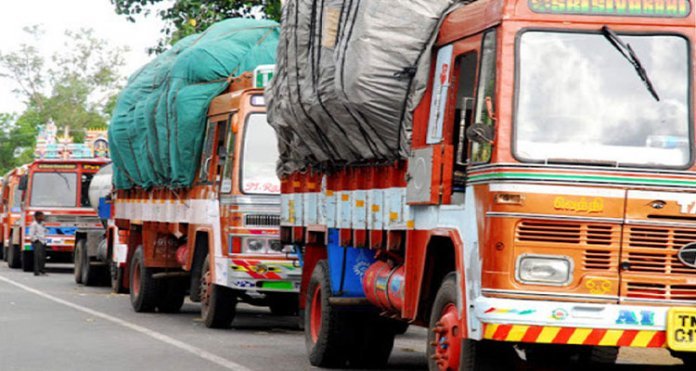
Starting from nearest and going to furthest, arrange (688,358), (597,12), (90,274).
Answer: (597,12) < (688,358) < (90,274)

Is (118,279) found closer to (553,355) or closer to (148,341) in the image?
(148,341)

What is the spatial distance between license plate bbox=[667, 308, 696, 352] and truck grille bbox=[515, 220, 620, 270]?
0.48m

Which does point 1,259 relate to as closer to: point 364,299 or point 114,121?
point 114,121

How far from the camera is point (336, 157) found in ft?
43.2

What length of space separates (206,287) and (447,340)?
8246mm

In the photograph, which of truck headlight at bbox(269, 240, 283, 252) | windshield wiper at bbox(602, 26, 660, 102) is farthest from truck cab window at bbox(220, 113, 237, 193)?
windshield wiper at bbox(602, 26, 660, 102)

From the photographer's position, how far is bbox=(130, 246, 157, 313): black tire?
20578mm

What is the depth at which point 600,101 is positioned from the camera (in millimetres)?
9602

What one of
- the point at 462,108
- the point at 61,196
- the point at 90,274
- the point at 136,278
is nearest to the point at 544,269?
the point at 462,108

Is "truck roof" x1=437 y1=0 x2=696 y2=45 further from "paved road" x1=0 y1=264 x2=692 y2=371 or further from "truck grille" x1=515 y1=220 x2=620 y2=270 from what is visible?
"paved road" x1=0 y1=264 x2=692 y2=371

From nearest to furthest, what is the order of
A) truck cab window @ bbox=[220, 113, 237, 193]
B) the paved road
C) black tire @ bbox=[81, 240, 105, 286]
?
the paved road
truck cab window @ bbox=[220, 113, 237, 193]
black tire @ bbox=[81, 240, 105, 286]

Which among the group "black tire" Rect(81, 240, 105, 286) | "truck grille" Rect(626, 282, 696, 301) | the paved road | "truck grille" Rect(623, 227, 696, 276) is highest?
"truck grille" Rect(623, 227, 696, 276)

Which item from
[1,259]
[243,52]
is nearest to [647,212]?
[243,52]

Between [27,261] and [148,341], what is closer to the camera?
[148,341]
